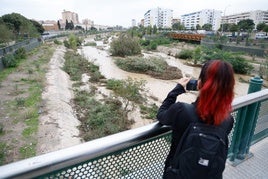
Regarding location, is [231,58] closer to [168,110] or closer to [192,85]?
[192,85]

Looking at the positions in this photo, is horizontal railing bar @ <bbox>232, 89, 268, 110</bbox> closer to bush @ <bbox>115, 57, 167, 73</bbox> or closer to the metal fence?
the metal fence

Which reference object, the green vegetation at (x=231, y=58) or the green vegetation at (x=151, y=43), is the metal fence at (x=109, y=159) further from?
the green vegetation at (x=151, y=43)

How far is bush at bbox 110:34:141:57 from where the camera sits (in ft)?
91.5

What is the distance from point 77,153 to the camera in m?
1.05

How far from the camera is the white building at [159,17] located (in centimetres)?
11481

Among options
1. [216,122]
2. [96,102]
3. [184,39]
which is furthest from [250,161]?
[184,39]

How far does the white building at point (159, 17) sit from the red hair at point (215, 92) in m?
117

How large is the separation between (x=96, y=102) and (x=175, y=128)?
29.7 feet

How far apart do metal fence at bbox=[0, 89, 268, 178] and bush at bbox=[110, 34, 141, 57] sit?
27.0 metres

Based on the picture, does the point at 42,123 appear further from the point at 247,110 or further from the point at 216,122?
the point at 216,122

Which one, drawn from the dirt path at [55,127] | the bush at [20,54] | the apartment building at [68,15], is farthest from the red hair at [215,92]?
the apartment building at [68,15]

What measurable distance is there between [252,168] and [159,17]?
120652 millimetres

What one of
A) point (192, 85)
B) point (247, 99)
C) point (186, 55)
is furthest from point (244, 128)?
point (186, 55)

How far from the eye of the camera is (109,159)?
1.26 meters
